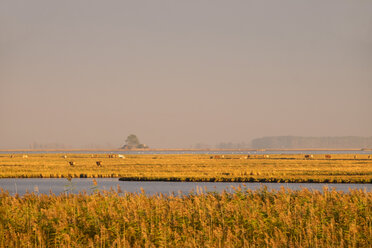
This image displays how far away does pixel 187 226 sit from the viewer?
2022 cm

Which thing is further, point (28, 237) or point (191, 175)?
point (191, 175)

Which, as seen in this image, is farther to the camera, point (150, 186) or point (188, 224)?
point (150, 186)

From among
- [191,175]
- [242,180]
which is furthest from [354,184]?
[191,175]

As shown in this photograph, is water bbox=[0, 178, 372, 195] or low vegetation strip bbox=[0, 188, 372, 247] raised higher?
low vegetation strip bbox=[0, 188, 372, 247]

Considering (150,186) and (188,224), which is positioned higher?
(188,224)

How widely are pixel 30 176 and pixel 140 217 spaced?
151ft

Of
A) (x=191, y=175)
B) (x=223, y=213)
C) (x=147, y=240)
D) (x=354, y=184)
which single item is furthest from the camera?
(x=191, y=175)

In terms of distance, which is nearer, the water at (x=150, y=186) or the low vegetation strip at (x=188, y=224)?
the low vegetation strip at (x=188, y=224)

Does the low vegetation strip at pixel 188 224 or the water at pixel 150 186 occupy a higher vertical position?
the low vegetation strip at pixel 188 224

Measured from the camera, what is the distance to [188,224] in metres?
19.8

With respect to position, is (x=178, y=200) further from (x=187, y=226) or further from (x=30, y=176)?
(x=30, y=176)

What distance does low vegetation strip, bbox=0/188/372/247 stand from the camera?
17812 millimetres

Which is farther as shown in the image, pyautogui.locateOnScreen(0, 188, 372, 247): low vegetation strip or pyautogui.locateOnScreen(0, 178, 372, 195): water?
pyautogui.locateOnScreen(0, 178, 372, 195): water

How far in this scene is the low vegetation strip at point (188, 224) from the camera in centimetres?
1781
